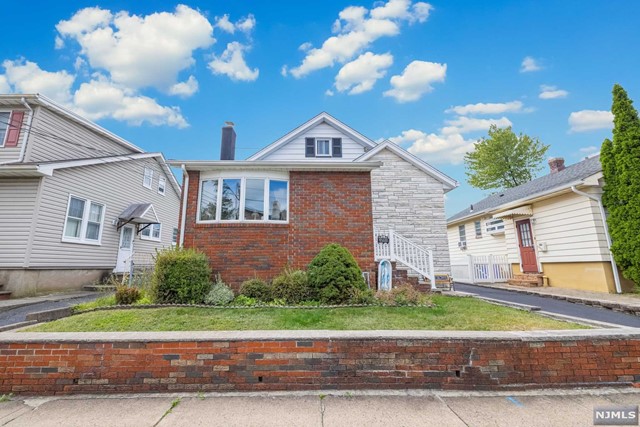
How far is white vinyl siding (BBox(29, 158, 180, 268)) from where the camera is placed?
31.6 feet

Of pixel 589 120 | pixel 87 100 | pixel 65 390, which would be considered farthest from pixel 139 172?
pixel 589 120

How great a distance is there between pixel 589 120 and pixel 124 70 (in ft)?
127

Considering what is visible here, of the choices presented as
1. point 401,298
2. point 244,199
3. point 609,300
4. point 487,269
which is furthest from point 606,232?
point 244,199

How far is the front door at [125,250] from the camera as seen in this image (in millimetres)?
12719

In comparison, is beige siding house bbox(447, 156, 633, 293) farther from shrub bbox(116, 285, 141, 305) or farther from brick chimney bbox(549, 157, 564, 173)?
shrub bbox(116, 285, 141, 305)

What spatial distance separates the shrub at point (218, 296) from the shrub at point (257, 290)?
0.37 metres

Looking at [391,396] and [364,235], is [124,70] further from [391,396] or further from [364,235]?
[391,396]

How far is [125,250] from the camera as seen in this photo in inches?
520

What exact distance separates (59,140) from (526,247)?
19.7 metres

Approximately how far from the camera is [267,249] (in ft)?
25.5

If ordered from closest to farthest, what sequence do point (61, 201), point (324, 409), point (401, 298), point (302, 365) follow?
point (324, 409)
point (302, 365)
point (401, 298)
point (61, 201)

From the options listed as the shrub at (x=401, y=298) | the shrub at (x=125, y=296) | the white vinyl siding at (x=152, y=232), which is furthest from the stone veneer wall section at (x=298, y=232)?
the white vinyl siding at (x=152, y=232)

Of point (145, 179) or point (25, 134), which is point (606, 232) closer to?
point (145, 179)

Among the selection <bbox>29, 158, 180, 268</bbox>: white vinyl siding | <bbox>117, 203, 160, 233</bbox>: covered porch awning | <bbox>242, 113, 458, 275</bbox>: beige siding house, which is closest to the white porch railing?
<bbox>242, 113, 458, 275</bbox>: beige siding house
